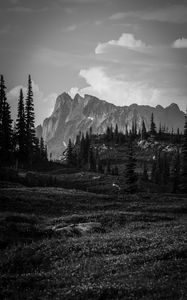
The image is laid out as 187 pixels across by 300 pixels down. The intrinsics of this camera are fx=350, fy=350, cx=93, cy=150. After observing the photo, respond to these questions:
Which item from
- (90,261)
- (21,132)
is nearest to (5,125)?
(21,132)

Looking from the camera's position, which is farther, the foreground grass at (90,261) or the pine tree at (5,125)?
Answer: the pine tree at (5,125)

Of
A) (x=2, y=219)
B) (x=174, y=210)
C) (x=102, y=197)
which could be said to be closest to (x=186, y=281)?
(x=2, y=219)

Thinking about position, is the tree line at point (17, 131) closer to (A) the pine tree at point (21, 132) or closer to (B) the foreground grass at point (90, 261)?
(A) the pine tree at point (21, 132)

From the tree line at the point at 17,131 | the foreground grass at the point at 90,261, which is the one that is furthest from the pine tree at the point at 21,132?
the foreground grass at the point at 90,261

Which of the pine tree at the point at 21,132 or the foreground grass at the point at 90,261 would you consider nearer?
the foreground grass at the point at 90,261

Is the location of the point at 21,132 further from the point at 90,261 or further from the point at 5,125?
the point at 90,261

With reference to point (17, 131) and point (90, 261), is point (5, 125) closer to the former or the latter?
point (17, 131)

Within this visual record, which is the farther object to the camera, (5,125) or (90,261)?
(5,125)

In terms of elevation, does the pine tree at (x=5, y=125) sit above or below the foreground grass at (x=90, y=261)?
above

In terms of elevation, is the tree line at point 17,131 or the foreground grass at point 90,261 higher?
the tree line at point 17,131

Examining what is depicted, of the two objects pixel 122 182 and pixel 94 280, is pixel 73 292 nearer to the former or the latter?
pixel 94 280

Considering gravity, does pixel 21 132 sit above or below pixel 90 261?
above

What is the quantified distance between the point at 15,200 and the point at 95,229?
53.0ft

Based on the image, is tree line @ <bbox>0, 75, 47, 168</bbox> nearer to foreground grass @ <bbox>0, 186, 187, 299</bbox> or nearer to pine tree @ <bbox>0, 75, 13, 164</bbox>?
pine tree @ <bbox>0, 75, 13, 164</bbox>
